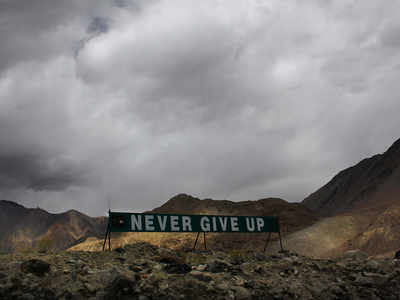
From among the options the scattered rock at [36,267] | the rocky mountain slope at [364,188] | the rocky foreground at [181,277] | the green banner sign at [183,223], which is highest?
the rocky mountain slope at [364,188]

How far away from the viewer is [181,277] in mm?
14727

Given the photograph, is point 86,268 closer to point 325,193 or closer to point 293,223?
point 293,223

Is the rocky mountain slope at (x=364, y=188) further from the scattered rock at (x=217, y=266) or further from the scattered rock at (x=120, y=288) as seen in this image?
the scattered rock at (x=120, y=288)

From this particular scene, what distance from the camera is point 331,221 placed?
64.5m

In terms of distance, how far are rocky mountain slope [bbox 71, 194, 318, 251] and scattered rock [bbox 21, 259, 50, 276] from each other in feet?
153

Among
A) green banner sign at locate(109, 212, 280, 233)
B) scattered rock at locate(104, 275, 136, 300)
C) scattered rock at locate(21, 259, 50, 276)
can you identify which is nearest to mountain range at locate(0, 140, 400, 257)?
green banner sign at locate(109, 212, 280, 233)

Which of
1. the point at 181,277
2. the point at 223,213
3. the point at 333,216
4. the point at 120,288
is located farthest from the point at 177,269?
the point at 333,216

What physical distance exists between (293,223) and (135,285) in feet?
196

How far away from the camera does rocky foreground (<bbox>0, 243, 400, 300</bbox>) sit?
1283 centimetres

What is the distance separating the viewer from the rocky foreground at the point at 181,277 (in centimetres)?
1283

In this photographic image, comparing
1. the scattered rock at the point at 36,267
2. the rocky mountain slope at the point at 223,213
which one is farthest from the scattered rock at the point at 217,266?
the rocky mountain slope at the point at 223,213

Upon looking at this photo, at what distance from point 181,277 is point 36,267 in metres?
5.66

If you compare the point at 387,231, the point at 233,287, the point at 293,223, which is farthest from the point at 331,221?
the point at 233,287

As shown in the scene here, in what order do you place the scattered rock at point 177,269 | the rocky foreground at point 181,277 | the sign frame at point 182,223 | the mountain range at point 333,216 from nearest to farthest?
the rocky foreground at point 181,277 < the scattered rock at point 177,269 < the sign frame at point 182,223 < the mountain range at point 333,216
